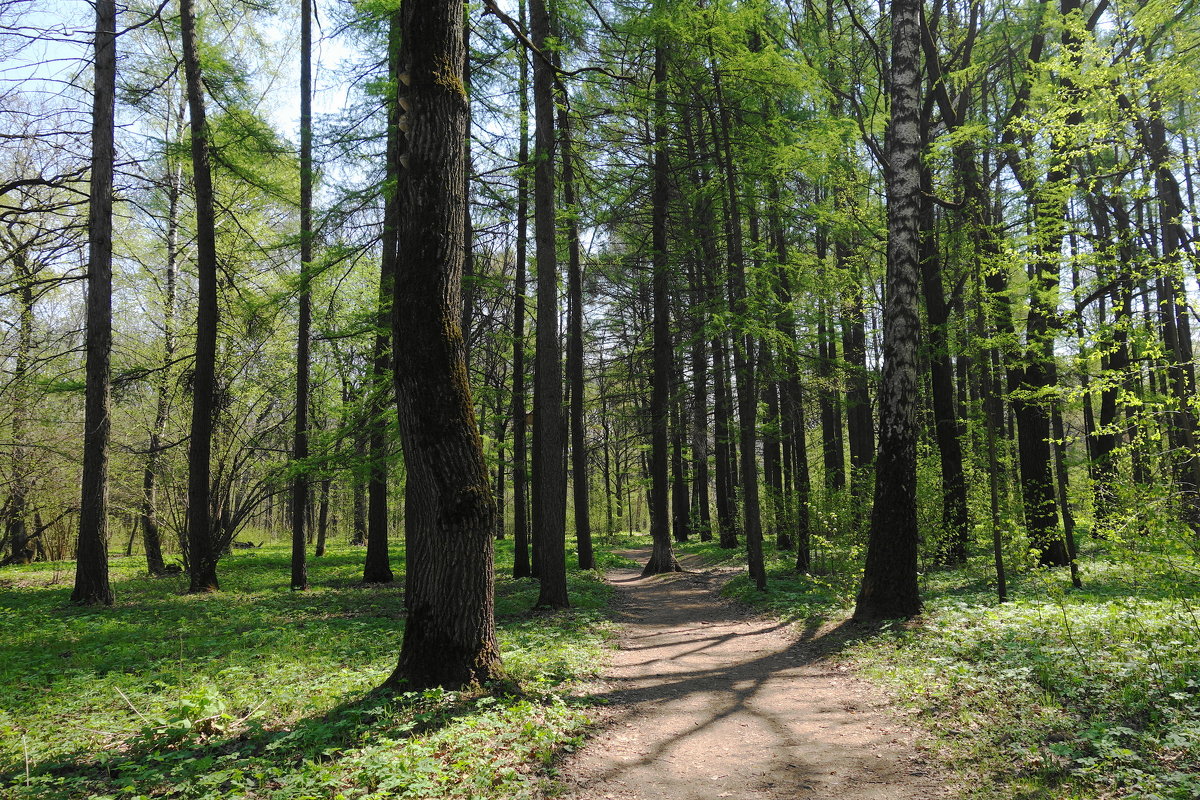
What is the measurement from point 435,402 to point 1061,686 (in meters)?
5.36

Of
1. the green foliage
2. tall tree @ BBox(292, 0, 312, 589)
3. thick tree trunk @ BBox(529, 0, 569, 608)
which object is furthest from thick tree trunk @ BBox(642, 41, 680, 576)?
the green foliage

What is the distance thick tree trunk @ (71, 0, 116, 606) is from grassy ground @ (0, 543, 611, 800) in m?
1.06

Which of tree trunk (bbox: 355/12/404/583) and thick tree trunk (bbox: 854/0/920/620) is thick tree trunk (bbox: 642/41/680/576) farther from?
thick tree trunk (bbox: 854/0/920/620)

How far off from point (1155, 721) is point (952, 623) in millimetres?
3102

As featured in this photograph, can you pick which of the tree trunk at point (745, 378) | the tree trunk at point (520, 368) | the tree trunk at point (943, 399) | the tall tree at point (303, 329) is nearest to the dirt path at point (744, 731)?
the tree trunk at point (745, 378)

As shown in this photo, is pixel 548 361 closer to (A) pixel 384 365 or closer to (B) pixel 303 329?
(A) pixel 384 365

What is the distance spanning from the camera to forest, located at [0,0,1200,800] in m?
4.38

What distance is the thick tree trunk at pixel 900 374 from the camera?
7.63 metres

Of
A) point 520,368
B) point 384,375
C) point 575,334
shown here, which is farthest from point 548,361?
point 520,368

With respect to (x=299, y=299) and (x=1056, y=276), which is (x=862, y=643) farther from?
(x=299, y=299)

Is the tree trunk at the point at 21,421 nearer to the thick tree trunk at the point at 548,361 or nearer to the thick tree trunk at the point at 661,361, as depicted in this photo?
the thick tree trunk at the point at 548,361

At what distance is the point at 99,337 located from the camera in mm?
10656

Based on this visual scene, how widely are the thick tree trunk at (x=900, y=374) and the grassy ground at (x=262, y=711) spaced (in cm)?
385

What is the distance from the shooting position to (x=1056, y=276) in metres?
8.70
